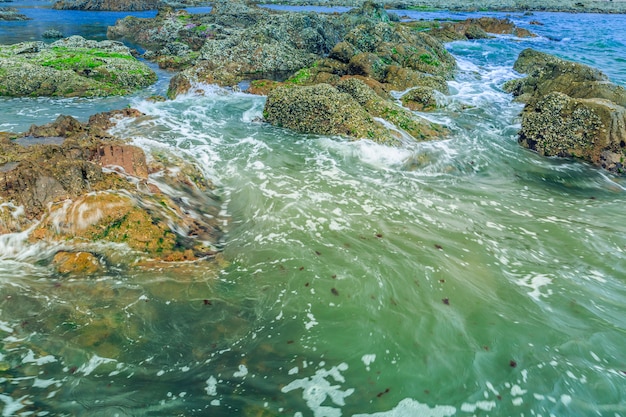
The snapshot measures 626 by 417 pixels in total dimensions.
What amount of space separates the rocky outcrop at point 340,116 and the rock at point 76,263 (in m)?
8.96

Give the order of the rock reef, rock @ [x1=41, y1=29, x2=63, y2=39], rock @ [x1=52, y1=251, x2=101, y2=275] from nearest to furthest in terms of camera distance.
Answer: rock @ [x1=52, y1=251, x2=101, y2=275]
the rock reef
rock @ [x1=41, y1=29, x2=63, y2=39]

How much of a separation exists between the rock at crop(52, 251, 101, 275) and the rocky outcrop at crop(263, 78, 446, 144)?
8.96 m

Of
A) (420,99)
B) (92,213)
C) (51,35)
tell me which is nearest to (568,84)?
(420,99)

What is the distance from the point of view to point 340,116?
12727 mm

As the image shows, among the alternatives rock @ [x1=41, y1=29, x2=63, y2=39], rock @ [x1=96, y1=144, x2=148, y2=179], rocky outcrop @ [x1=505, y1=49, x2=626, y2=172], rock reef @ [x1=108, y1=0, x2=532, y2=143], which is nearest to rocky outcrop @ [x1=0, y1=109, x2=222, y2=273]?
rock @ [x1=96, y1=144, x2=148, y2=179]

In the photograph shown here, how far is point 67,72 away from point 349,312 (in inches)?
830

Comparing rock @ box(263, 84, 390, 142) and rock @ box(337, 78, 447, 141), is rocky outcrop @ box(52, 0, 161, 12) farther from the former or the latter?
rock @ box(337, 78, 447, 141)

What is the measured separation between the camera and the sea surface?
421cm

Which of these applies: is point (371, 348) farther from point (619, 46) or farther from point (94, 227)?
point (619, 46)

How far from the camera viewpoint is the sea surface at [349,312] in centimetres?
421

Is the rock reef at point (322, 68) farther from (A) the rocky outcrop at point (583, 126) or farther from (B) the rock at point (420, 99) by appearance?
(A) the rocky outcrop at point (583, 126)

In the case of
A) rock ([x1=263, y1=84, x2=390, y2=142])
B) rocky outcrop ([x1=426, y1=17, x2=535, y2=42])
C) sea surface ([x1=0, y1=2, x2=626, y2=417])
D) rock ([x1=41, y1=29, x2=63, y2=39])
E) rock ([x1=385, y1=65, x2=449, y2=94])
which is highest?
rocky outcrop ([x1=426, y1=17, x2=535, y2=42])

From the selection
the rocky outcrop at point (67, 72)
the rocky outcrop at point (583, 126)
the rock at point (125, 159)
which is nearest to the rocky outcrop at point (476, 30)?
the rocky outcrop at point (583, 126)

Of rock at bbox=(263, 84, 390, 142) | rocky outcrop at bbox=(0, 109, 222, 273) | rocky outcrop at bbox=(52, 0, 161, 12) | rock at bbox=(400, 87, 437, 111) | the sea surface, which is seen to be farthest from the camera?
rocky outcrop at bbox=(52, 0, 161, 12)
